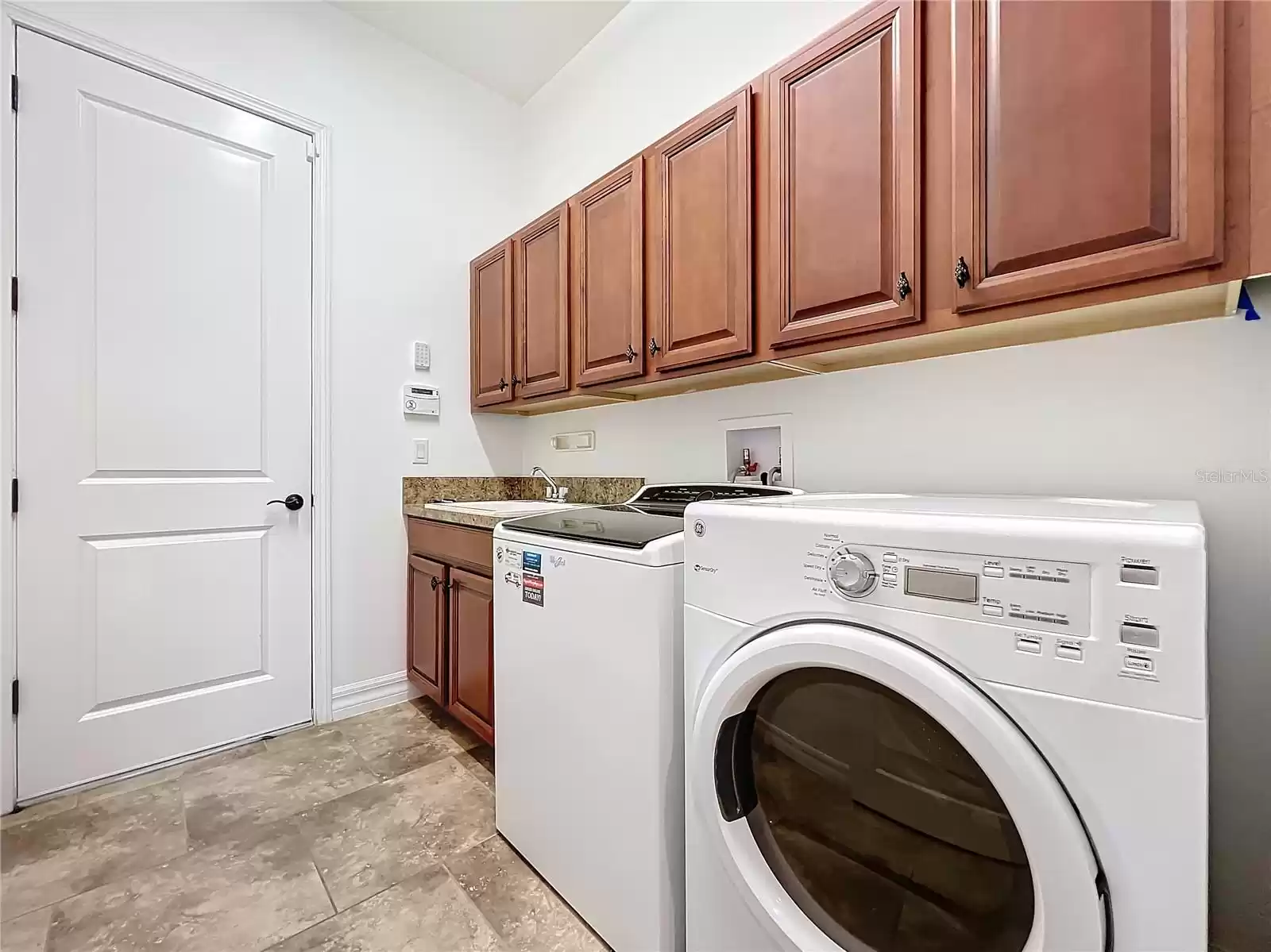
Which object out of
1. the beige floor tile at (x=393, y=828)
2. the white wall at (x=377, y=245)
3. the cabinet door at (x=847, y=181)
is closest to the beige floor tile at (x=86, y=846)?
the beige floor tile at (x=393, y=828)

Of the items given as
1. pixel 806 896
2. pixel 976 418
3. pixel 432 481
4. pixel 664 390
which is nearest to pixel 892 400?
pixel 976 418

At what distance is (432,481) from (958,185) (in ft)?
7.43

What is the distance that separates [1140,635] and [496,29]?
9.85 ft

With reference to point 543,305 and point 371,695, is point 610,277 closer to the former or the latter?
point 543,305

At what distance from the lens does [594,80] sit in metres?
2.47

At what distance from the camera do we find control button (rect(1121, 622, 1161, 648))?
1.90 ft

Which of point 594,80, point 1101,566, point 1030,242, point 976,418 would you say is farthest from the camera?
point 594,80

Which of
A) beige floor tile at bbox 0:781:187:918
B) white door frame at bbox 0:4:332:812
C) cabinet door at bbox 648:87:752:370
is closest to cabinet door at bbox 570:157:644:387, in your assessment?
cabinet door at bbox 648:87:752:370

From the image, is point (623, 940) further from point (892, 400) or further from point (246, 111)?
point (246, 111)

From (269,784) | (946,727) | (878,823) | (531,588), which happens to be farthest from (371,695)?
(946,727)

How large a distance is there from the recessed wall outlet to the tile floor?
5.31 feet

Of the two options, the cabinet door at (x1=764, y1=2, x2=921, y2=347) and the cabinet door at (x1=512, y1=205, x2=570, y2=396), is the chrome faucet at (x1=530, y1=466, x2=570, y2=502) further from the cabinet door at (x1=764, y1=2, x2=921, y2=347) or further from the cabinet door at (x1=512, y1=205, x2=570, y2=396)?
the cabinet door at (x1=764, y1=2, x2=921, y2=347)

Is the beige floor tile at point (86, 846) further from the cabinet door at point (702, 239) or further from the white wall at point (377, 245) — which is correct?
the cabinet door at point (702, 239)

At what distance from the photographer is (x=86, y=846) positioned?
1.50 m
